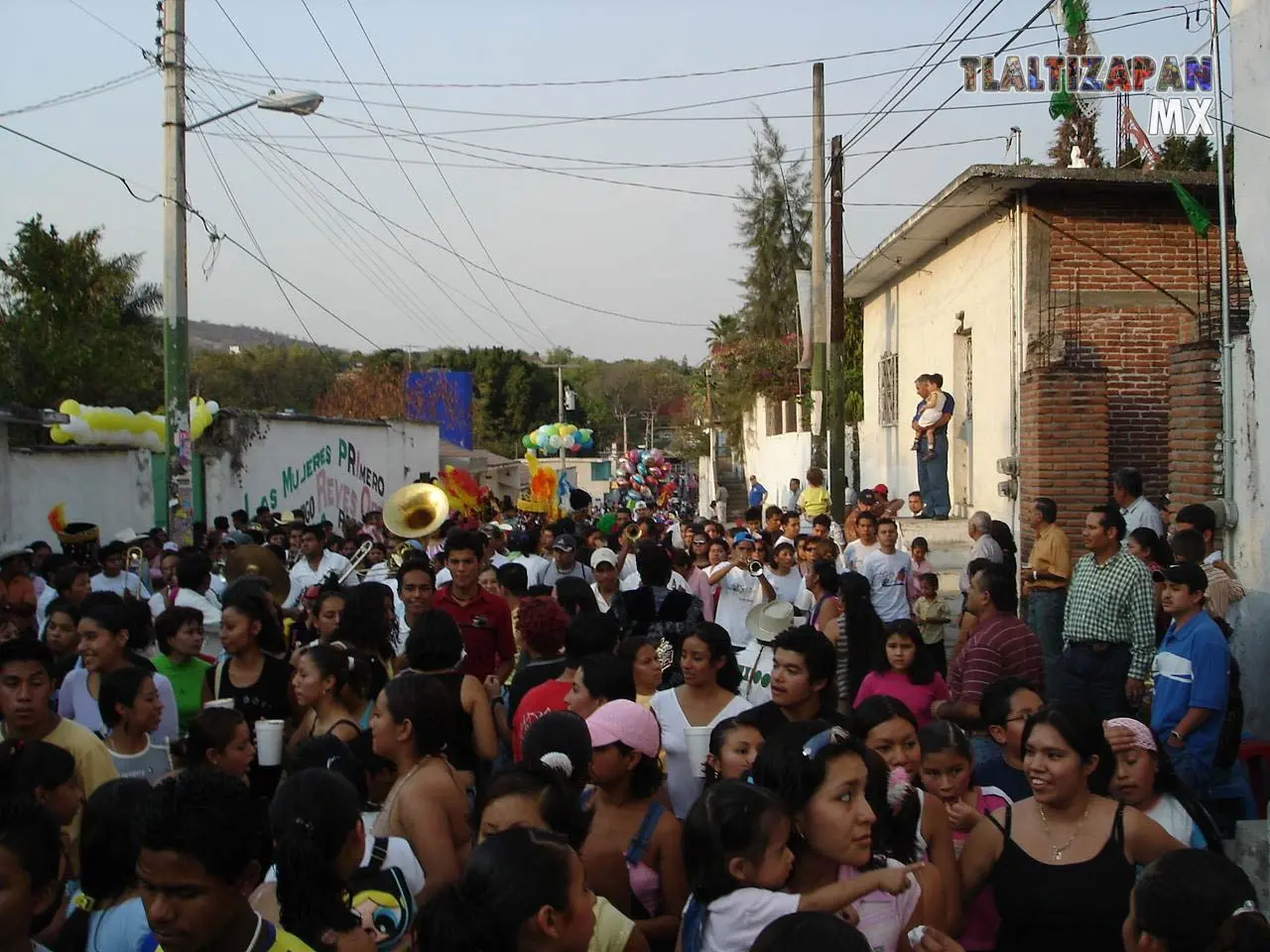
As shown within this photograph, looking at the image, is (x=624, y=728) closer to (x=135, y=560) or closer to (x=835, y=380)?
(x=135, y=560)

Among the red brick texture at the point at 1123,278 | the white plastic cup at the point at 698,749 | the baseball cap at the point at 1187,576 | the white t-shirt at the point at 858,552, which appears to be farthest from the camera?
the red brick texture at the point at 1123,278

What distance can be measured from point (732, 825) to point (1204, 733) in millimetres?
3520

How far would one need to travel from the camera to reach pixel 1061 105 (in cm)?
1269

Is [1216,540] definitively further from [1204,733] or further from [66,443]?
[66,443]

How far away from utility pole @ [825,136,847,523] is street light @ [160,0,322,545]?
25.1ft

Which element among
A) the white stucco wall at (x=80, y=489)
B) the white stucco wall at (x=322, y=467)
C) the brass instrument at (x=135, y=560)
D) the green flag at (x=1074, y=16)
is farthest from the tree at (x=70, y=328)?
the green flag at (x=1074, y=16)

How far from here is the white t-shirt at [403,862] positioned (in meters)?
3.38

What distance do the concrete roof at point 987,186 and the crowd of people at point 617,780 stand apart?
6.59 meters

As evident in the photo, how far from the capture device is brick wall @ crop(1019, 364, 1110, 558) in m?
12.1

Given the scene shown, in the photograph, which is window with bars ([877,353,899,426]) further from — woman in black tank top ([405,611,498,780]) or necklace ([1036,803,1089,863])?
necklace ([1036,803,1089,863])

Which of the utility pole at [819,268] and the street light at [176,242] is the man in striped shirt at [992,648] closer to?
the street light at [176,242]

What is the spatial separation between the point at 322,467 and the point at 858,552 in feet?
Result: 58.1

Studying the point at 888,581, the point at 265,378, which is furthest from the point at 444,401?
the point at 888,581

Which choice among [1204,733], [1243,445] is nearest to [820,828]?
[1204,733]
